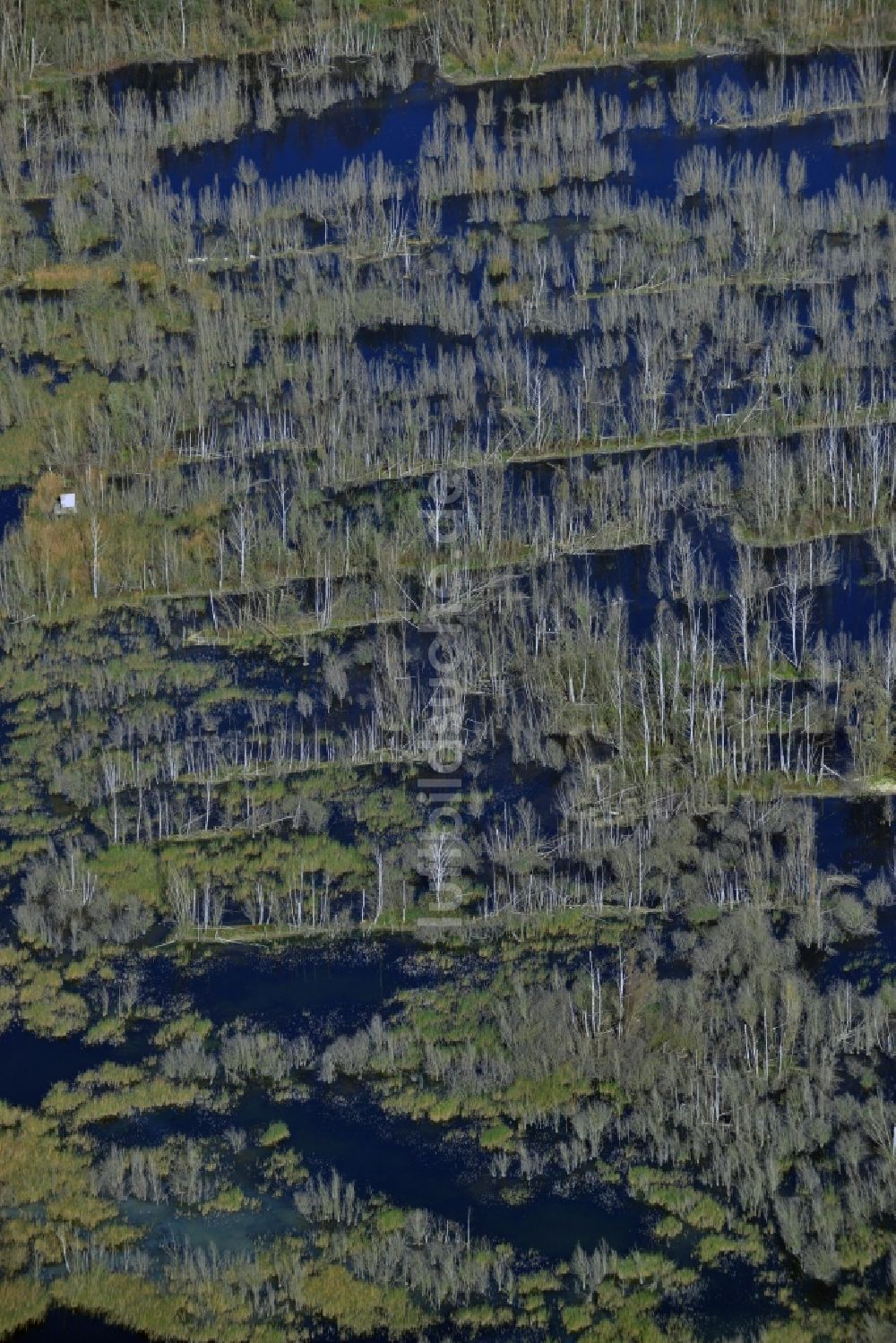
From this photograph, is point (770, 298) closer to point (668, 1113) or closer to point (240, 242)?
point (240, 242)

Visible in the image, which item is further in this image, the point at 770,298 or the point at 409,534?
the point at 770,298

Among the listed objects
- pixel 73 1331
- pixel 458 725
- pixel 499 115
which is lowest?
pixel 73 1331

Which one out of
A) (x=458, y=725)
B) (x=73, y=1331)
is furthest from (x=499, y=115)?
(x=73, y=1331)

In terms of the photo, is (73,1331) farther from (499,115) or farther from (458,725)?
(499,115)

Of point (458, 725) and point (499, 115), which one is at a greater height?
point (499, 115)

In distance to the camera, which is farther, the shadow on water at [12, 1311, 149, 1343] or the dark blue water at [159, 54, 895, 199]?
the dark blue water at [159, 54, 895, 199]

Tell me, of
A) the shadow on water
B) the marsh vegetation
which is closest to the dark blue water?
the marsh vegetation

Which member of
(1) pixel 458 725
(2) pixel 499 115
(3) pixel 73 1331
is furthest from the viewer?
(2) pixel 499 115

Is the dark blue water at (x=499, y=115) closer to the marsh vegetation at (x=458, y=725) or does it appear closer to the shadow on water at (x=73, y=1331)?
the marsh vegetation at (x=458, y=725)

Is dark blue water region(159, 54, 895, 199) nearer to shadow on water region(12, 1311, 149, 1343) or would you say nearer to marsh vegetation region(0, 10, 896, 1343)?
marsh vegetation region(0, 10, 896, 1343)

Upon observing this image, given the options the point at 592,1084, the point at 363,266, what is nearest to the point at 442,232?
the point at 363,266

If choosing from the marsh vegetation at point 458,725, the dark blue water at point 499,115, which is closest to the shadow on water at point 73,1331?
the marsh vegetation at point 458,725
